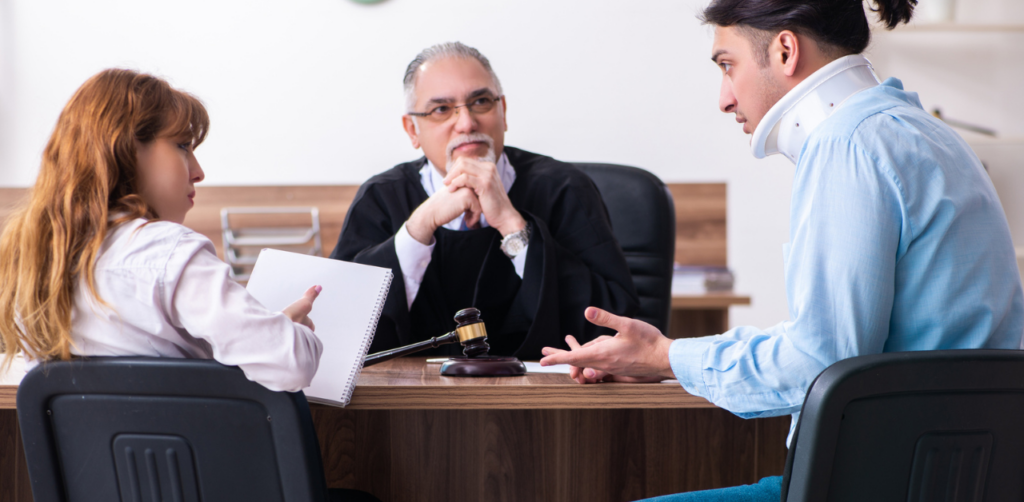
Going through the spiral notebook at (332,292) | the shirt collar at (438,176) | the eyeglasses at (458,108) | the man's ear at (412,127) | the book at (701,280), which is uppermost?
the eyeglasses at (458,108)

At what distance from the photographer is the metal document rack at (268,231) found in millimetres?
3277

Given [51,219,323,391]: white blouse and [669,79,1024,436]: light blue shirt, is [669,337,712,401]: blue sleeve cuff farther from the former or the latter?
[51,219,323,391]: white blouse

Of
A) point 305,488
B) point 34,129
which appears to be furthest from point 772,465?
point 34,129

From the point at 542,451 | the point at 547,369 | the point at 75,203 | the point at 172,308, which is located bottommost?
the point at 542,451

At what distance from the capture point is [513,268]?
5.61ft

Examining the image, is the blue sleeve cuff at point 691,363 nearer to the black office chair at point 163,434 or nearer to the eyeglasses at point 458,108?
the black office chair at point 163,434

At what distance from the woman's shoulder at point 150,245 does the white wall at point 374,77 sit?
2.52m

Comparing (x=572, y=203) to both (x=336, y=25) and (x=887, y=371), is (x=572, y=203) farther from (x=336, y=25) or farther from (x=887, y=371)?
(x=336, y=25)

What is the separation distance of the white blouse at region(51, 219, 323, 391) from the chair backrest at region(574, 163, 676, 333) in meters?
1.22

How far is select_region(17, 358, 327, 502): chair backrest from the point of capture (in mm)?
808

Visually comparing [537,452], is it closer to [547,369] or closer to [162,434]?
[547,369]

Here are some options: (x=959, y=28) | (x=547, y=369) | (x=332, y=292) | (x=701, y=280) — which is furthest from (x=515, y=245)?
(x=959, y=28)

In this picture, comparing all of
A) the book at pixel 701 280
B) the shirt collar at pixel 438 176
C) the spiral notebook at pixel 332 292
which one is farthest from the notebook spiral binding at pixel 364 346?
the book at pixel 701 280

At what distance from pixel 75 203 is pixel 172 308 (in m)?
0.19
